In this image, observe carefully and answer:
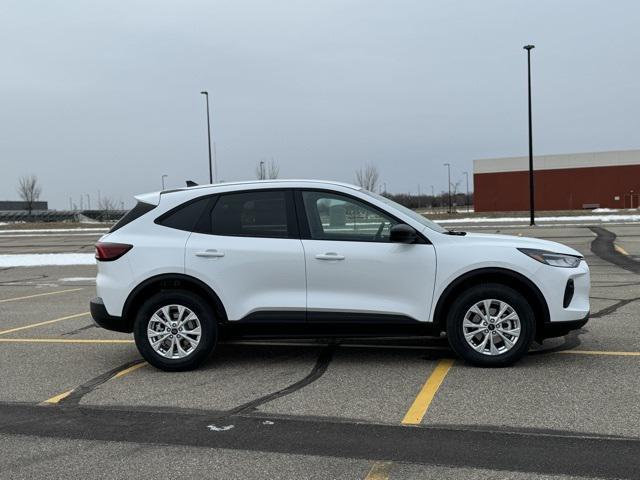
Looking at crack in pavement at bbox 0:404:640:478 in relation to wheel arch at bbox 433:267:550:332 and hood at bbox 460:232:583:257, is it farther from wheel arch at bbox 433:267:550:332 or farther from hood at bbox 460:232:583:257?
hood at bbox 460:232:583:257

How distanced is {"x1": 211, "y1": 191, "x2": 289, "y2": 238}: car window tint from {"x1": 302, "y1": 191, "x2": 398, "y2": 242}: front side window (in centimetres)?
27

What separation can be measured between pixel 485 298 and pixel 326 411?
72.9 inches

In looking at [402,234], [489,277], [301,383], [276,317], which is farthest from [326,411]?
[489,277]

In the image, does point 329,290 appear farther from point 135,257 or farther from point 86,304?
point 86,304

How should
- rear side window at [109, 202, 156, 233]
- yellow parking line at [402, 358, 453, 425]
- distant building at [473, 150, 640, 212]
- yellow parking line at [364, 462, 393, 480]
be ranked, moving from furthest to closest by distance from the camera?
distant building at [473, 150, 640, 212] < rear side window at [109, 202, 156, 233] < yellow parking line at [402, 358, 453, 425] < yellow parking line at [364, 462, 393, 480]

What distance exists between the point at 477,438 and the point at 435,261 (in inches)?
73.4

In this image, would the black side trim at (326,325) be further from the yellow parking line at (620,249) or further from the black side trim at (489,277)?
the yellow parking line at (620,249)

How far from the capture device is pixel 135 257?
19.2 ft

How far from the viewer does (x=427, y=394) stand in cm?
503

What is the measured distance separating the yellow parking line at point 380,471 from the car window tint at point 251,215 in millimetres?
2596

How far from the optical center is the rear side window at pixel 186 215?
19.5ft

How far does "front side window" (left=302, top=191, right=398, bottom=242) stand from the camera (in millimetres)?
5695

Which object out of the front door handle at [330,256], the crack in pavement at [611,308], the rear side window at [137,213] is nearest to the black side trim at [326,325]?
the front door handle at [330,256]

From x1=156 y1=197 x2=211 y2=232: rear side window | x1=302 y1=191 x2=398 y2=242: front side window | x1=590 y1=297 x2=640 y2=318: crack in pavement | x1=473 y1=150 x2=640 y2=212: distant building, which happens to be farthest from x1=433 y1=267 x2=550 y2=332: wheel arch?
x1=473 y1=150 x2=640 y2=212: distant building
